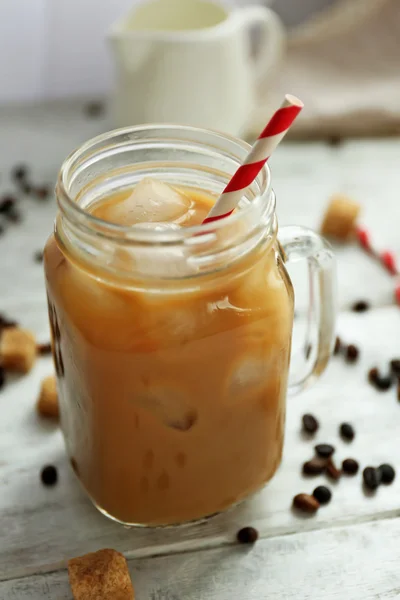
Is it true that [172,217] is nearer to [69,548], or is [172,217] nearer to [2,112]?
[69,548]

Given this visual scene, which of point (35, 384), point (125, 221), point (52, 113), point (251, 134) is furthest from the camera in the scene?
point (52, 113)

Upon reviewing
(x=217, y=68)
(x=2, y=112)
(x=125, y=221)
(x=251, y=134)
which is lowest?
(x=2, y=112)

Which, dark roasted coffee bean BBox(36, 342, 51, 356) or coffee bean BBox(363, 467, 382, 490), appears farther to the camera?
dark roasted coffee bean BBox(36, 342, 51, 356)

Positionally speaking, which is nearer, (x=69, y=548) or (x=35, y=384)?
(x=69, y=548)

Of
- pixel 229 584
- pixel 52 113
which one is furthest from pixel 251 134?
pixel 229 584

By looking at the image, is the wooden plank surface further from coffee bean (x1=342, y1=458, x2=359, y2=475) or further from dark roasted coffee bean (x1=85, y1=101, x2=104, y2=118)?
dark roasted coffee bean (x1=85, y1=101, x2=104, y2=118)

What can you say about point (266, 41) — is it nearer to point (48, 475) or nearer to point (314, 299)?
point (314, 299)

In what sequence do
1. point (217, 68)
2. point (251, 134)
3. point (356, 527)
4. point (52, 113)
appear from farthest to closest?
point (52, 113), point (251, 134), point (217, 68), point (356, 527)

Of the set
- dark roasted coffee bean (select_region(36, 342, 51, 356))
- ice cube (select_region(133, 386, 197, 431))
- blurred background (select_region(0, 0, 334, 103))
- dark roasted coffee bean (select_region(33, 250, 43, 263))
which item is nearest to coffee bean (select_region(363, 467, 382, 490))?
ice cube (select_region(133, 386, 197, 431))
